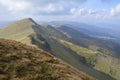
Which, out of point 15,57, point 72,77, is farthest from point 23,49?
point 72,77

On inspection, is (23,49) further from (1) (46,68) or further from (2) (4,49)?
(1) (46,68)

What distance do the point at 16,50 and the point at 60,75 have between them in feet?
29.2

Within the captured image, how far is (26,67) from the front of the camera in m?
32.1

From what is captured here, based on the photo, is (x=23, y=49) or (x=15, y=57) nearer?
(x=15, y=57)

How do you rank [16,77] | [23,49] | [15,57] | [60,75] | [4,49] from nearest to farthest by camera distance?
[16,77] → [60,75] → [15,57] → [4,49] → [23,49]

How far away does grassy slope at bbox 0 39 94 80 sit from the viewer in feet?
97.7

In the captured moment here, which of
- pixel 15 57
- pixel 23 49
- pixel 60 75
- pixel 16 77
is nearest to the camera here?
pixel 16 77

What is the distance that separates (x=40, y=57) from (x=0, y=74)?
933 centimetres

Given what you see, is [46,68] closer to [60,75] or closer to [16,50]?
[60,75]

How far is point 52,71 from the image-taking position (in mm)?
32250

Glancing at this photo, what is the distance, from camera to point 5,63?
105ft

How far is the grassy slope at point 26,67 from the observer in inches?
1172

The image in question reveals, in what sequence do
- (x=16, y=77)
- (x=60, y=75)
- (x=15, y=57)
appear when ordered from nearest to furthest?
(x=16, y=77) < (x=60, y=75) < (x=15, y=57)

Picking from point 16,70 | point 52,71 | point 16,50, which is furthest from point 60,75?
point 16,50
